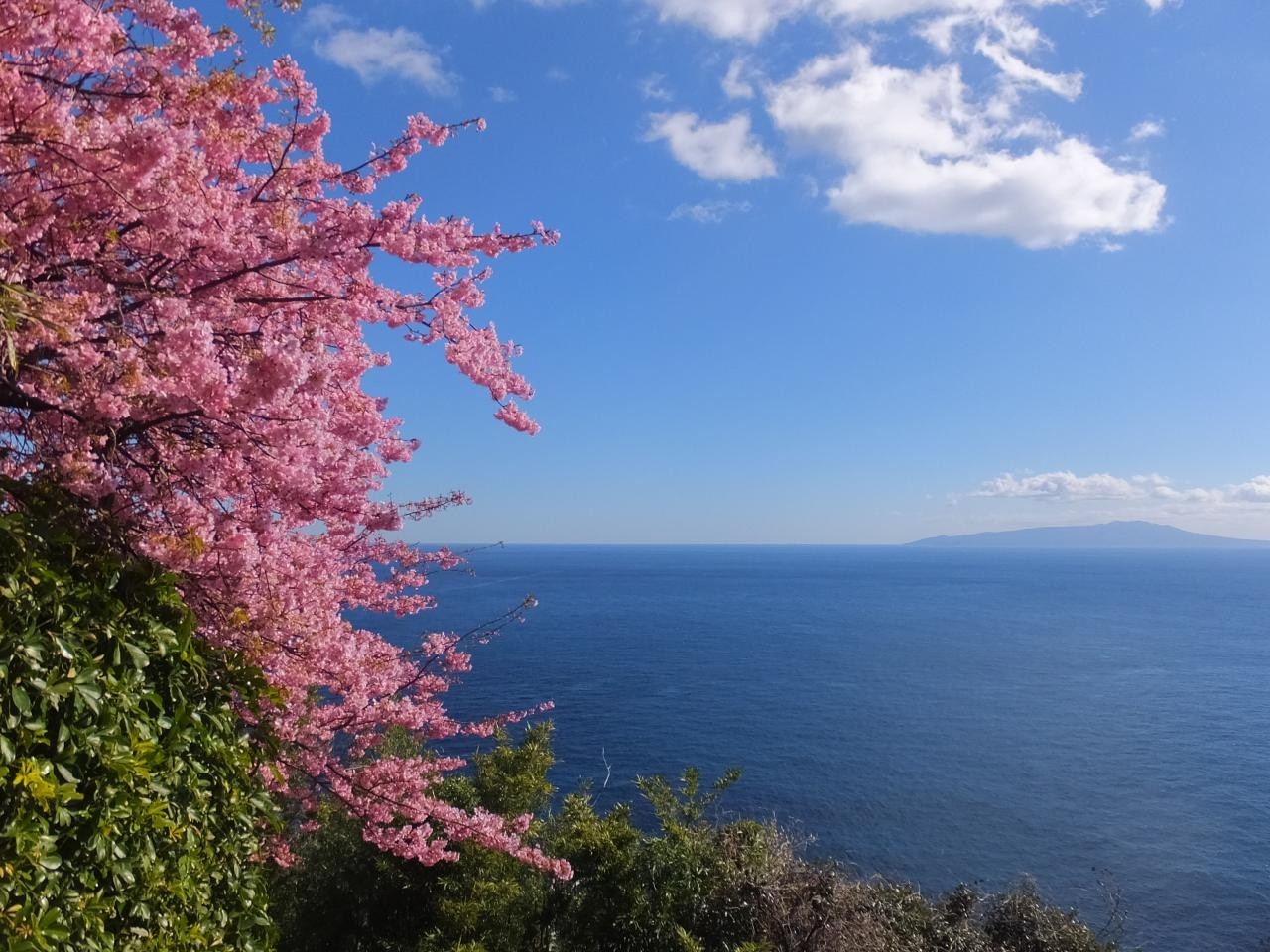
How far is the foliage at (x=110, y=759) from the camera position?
94.7 inches

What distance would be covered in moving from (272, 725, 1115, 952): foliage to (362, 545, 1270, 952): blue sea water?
19.3m

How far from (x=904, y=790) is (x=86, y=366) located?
39485 millimetres

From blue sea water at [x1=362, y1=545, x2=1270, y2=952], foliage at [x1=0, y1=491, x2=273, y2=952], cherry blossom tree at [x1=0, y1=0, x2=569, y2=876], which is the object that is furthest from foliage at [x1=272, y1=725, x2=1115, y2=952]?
blue sea water at [x1=362, y1=545, x2=1270, y2=952]

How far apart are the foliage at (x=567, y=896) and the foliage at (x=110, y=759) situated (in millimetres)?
7022

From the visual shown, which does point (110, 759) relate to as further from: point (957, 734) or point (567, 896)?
point (957, 734)

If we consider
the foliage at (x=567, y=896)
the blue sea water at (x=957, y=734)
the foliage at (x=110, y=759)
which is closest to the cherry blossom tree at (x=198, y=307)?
the foliage at (x=110, y=759)

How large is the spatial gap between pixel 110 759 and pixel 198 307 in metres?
2.12

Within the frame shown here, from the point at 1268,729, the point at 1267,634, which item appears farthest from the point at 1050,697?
the point at 1267,634

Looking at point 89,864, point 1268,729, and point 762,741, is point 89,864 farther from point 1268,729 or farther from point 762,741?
point 1268,729

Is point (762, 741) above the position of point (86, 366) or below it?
below

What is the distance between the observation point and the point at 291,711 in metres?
5.59

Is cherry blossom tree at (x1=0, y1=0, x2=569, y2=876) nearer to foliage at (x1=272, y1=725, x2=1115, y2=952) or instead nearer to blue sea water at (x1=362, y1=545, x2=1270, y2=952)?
foliage at (x1=272, y1=725, x2=1115, y2=952)

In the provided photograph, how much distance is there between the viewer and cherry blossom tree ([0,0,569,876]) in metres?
3.27

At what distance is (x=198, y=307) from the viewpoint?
3840mm
